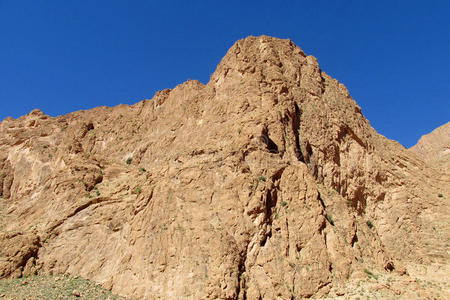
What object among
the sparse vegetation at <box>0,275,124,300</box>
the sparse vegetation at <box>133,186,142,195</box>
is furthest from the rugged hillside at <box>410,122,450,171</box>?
the sparse vegetation at <box>0,275,124,300</box>

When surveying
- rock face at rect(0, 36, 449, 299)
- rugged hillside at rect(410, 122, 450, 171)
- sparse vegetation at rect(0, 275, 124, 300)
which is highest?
rugged hillside at rect(410, 122, 450, 171)

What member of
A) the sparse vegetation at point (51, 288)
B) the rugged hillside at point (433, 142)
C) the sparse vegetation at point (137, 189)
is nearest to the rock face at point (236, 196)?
the sparse vegetation at point (137, 189)

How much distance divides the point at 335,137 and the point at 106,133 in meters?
28.6

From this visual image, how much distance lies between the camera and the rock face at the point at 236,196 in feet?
77.4

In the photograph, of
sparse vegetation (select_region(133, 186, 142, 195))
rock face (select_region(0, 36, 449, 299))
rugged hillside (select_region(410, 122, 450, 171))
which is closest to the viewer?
rock face (select_region(0, 36, 449, 299))

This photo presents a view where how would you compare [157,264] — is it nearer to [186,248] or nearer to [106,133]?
[186,248]

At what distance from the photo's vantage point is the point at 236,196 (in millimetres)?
26016

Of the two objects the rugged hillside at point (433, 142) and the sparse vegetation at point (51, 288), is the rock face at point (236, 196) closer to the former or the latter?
the sparse vegetation at point (51, 288)

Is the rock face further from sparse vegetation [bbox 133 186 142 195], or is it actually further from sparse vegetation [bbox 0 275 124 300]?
sparse vegetation [bbox 0 275 124 300]

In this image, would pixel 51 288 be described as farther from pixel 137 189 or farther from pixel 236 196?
pixel 236 196

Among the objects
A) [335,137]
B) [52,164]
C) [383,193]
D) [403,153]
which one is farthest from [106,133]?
[403,153]

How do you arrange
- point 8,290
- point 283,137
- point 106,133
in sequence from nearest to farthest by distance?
point 8,290, point 283,137, point 106,133

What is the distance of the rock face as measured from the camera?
77.4 feet

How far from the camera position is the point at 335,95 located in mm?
41031
